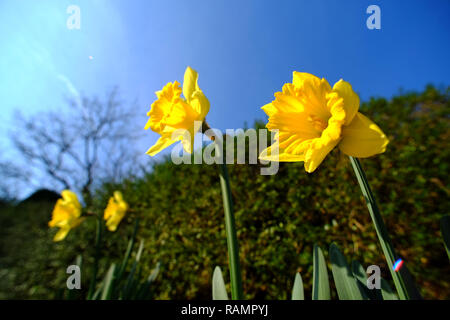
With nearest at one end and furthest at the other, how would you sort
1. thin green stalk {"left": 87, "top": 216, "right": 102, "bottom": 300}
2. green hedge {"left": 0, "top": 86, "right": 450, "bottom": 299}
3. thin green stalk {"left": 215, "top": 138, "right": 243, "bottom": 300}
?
thin green stalk {"left": 215, "top": 138, "right": 243, "bottom": 300} → green hedge {"left": 0, "top": 86, "right": 450, "bottom": 299} → thin green stalk {"left": 87, "top": 216, "right": 102, "bottom": 300}

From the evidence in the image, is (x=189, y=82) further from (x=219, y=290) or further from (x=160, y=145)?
(x=219, y=290)

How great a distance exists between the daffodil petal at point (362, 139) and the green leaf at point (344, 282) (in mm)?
406

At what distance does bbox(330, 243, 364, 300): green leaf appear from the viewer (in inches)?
27.4

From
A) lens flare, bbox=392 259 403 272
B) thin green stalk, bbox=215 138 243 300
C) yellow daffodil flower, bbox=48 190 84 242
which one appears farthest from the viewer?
yellow daffodil flower, bbox=48 190 84 242

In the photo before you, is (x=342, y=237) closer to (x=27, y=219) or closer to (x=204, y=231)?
(x=204, y=231)

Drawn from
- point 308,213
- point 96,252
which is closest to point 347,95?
point 308,213

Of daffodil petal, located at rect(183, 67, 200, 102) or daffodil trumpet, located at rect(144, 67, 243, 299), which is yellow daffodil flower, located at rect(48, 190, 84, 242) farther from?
daffodil petal, located at rect(183, 67, 200, 102)

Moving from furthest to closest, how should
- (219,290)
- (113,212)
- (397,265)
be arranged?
(113,212), (219,290), (397,265)

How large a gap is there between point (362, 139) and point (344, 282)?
0.47 meters

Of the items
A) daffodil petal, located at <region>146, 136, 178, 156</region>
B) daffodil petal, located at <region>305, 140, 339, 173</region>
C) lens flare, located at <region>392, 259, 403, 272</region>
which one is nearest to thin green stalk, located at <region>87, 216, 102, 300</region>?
daffodil petal, located at <region>146, 136, 178, 156</region>

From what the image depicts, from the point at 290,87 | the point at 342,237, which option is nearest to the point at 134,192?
the point at 342,237

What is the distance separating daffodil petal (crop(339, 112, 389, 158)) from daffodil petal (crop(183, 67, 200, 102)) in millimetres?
604

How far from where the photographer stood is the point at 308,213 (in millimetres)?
1836

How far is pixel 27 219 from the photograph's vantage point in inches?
206
